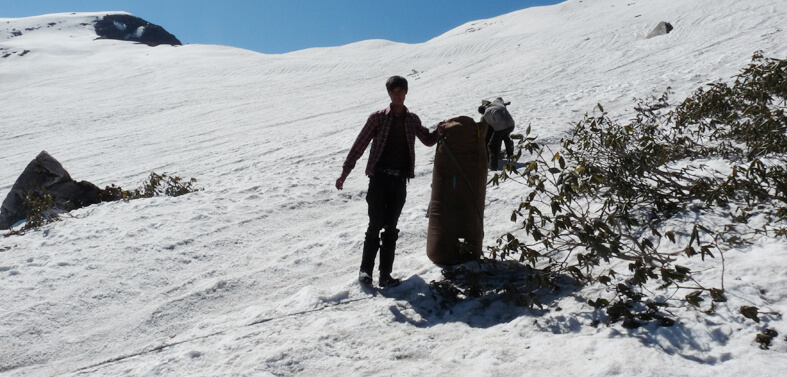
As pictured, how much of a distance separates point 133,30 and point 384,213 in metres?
79.7

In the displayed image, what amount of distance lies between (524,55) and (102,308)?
17.9 metres

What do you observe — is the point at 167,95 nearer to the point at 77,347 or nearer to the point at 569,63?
the point at 569,63

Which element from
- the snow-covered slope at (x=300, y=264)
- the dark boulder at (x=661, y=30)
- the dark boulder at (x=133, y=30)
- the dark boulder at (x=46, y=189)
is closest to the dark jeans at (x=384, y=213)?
the snow-covered slope at (x=300, y=264)

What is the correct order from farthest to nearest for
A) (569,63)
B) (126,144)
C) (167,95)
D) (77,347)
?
(167,95)
(569,63)
(126,144)
(77,347)

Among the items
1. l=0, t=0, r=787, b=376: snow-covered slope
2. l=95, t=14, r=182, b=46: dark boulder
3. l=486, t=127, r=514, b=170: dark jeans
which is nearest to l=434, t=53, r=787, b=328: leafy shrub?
l=0, t=0, r=787, b=376: snow-covered slope

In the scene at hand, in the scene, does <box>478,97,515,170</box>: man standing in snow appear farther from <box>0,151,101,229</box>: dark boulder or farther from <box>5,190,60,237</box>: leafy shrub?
<box>0,151,101,229</box>: dark boulder

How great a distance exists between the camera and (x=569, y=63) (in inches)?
615

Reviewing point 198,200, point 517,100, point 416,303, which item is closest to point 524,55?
point 517,100

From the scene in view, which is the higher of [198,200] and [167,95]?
[167,95]

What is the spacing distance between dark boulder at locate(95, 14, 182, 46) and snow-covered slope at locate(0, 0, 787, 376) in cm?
5745

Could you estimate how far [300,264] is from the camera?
4.68 meters

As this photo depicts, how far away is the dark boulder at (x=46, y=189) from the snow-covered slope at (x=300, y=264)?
76 cm

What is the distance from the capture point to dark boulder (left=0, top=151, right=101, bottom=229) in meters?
7.15

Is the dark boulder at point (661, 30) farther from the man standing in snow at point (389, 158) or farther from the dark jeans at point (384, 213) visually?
the dark jeans at point (384, 213)
